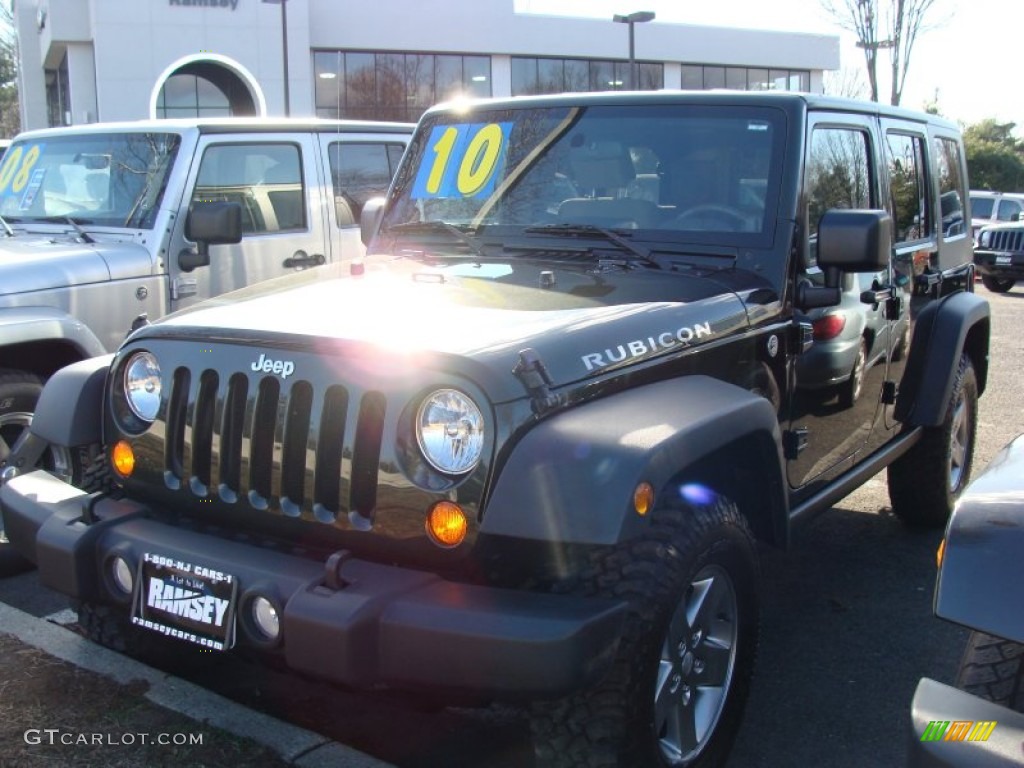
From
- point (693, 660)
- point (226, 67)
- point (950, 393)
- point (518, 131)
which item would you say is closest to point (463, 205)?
point (518, 131)

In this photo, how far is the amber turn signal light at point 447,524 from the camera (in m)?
2.54

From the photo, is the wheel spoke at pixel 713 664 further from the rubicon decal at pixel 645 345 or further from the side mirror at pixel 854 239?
the side mirror at pixel 854 239

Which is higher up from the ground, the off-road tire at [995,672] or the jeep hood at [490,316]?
the jeep hood at [490,316]

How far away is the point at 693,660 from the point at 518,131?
2.15 metres

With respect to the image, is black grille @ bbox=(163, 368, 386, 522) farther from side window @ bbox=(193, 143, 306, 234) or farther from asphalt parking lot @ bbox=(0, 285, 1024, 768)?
side window @ bbox=(193, 143, 306, 234)

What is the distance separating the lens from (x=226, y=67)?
87.9ft

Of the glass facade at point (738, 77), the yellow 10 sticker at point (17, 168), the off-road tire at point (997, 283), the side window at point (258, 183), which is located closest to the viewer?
the side window at point (258, 183)

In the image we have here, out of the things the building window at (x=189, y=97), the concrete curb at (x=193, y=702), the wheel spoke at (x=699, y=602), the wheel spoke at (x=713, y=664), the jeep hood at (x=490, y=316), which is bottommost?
the concrete curb at (x=193, y=702)

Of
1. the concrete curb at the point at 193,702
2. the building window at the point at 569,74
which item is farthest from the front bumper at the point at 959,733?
the building window at the point at 569,74

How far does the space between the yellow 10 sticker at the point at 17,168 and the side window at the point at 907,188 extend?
179 inches

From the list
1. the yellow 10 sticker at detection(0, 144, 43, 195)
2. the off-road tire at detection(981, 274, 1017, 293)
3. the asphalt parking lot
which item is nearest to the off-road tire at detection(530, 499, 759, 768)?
the asphalt parking lot

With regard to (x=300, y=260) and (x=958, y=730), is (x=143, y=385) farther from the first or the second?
(x=300, y=260)

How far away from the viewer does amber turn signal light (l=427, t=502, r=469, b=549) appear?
254cm

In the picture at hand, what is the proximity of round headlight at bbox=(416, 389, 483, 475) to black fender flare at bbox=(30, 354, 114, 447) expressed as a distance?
4.08 feet
